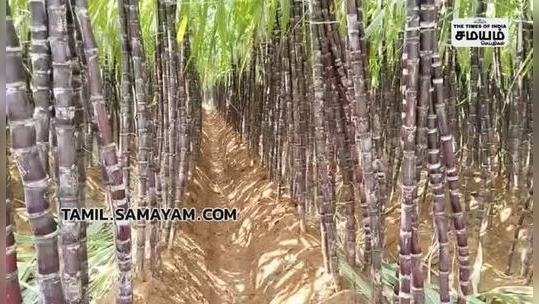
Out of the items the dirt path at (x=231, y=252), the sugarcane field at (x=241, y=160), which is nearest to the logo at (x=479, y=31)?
the sugarcane field at (x=241, y=160)

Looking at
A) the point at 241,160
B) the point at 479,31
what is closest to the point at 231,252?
the point at 241,160

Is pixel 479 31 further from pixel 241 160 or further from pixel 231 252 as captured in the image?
pixel 231 252

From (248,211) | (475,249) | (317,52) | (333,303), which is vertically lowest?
(333,303)

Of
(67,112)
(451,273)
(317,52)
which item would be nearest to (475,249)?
(451,273)

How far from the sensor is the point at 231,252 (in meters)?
2.30

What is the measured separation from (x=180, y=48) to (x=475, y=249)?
123cm

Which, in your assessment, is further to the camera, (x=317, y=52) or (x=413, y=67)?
(x=317, y=52)

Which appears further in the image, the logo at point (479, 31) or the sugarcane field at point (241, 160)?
the logo at point (479, 31)

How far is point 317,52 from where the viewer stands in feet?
7.84

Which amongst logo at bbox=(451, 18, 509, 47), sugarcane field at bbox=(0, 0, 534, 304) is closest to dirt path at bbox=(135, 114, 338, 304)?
sugarcane field at bbox=(0, 0, 534, 304)

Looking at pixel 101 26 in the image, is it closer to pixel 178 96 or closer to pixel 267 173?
pixel 178 96

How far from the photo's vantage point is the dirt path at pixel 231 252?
228 centimetres

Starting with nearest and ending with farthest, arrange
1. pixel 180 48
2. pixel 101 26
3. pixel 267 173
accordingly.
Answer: pixel 101 26 → pixel 180 48 → pixel 267 173

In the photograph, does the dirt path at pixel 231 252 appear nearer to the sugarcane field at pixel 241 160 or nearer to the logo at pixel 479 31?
the sugarcane field at pixel 241 160
